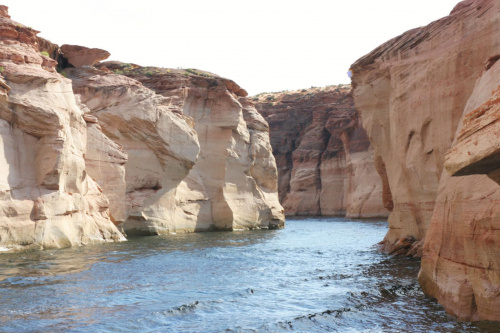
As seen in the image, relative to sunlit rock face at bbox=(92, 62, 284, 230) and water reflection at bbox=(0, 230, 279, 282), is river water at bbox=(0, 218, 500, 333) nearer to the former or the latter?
water reflection at bbox=(0, 230, 279, 282)

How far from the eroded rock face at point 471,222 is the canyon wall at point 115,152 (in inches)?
575

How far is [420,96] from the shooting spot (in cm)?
1725

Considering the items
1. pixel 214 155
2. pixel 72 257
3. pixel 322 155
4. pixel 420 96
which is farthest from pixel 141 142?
pixel 322 155

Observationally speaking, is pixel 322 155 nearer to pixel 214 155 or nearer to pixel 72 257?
pixel 214 155

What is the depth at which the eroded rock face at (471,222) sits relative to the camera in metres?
6.51

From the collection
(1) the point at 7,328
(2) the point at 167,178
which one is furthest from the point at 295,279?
(2) the point at 167,178

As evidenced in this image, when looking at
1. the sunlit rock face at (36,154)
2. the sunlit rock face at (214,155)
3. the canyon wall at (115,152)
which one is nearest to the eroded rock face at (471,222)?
the sunlit rock face at (36,154)

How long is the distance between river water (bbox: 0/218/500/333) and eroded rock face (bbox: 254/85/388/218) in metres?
42.8

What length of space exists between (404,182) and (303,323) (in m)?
10.9

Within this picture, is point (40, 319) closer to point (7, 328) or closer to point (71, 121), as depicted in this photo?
point (7, 328)

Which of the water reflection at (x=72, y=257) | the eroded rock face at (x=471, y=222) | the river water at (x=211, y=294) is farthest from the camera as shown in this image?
the water reflection at (x=72, y=257)

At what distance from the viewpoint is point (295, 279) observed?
1483cm

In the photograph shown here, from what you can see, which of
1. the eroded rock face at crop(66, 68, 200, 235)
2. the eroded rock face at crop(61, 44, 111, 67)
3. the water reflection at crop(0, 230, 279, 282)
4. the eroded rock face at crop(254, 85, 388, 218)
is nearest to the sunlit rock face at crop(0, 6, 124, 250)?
the water reflection at crop(0, 230, 279, 282)

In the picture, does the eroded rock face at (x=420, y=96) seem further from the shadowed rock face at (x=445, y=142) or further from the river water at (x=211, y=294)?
the river water at (x=211, y=294)
